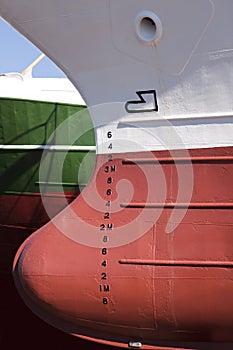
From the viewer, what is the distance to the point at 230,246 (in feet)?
11.2

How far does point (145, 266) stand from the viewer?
353 centimetres

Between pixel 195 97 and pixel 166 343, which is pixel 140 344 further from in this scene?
pixel 195 97

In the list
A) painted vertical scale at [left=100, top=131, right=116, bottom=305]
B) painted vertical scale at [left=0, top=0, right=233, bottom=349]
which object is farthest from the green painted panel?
painted vertical scale at [left=100, top=131, right=116, bottom=305]

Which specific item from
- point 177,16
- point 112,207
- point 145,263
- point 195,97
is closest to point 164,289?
point 145,263

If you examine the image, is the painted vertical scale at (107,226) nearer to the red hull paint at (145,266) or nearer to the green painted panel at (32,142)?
the red hull paint at (145,266)

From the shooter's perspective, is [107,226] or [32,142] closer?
[107,226]

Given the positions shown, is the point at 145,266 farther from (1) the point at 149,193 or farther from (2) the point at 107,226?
(1) the point at 149,193

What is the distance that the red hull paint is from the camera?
3.42 metres

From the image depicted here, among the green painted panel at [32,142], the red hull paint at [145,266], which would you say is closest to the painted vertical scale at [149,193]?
the red hull paint at [145,266]

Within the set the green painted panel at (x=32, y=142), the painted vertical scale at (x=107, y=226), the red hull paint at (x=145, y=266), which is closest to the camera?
the red hull paint at (x=145, y=266)

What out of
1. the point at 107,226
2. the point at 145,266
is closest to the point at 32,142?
the point at 107,226

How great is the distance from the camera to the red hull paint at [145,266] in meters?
3.42

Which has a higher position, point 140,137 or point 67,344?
point 140,137

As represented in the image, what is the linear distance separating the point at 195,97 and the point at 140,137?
0.47m
